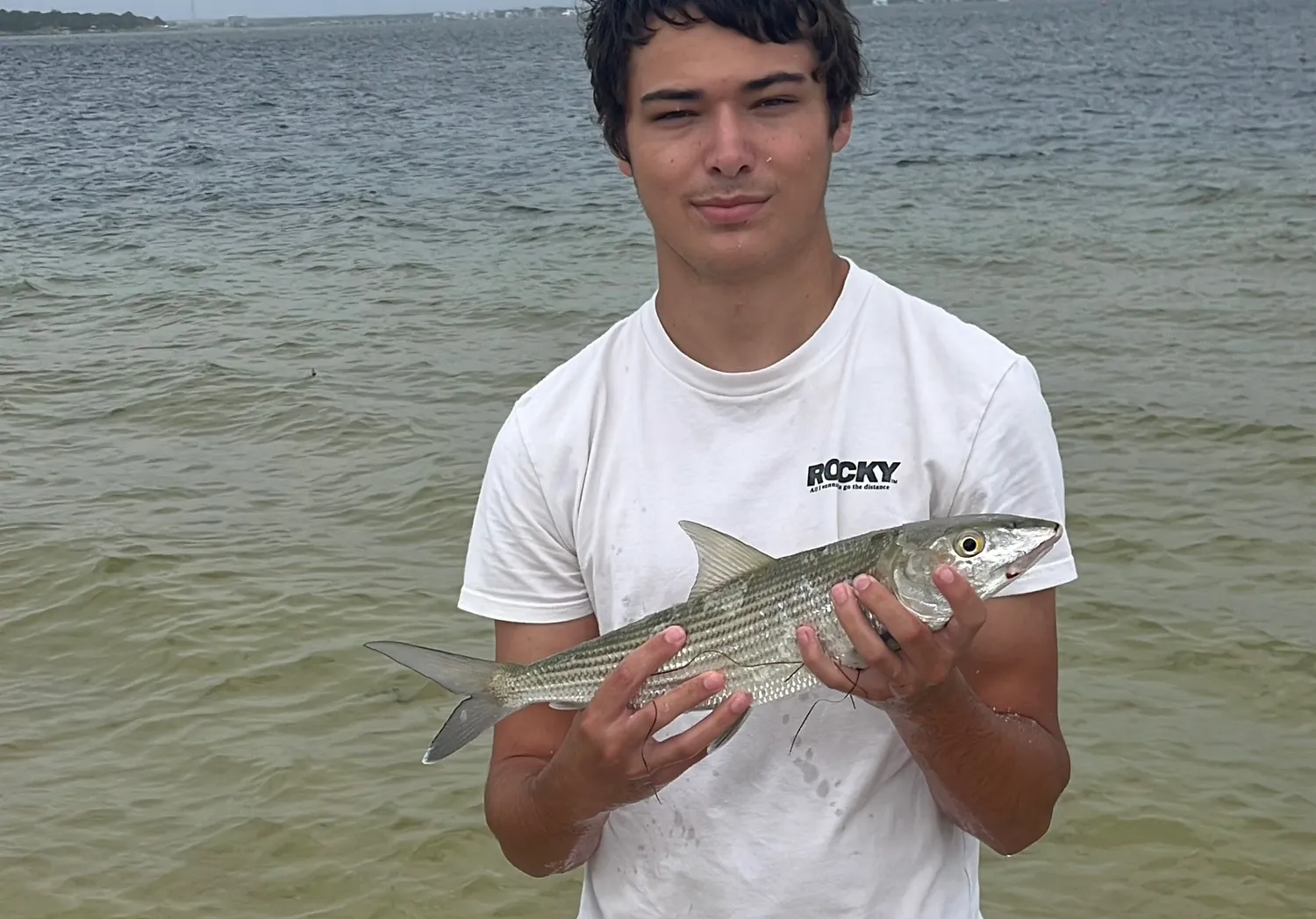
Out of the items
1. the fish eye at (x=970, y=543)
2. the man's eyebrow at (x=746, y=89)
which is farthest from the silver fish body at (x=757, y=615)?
the man's eyebrow at (x=746, y=89)


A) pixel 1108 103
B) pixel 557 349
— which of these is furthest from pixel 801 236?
pixel 1108 103

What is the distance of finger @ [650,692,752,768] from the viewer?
2.67m

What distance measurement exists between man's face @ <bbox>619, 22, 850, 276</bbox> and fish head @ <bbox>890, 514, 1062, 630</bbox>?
2.46ft

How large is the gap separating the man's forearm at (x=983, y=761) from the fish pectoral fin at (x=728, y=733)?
0.30m

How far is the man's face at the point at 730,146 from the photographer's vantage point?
293 centimetres

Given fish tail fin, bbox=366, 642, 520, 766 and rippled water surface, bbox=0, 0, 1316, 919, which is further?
rippled water surface, bbox=0, 0, 1316, 919

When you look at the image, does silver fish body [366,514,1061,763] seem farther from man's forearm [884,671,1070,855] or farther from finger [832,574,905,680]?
man's forearm [884,671,1070,855]

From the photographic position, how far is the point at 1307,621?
7.64 meters

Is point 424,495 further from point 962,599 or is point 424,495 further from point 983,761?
point 962,599

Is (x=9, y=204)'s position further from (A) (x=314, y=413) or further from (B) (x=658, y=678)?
(B) (x=658, y=678)

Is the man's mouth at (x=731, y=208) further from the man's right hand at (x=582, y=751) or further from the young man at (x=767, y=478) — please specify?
the man's right hand at (x=582, y=751)

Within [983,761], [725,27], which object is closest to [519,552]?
[983,761]

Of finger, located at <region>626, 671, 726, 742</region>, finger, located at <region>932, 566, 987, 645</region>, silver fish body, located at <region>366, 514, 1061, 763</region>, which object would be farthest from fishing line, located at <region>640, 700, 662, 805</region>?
finger, located at <region>932, 566, 987, 645</region>

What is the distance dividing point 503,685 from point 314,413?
32.1 ft
